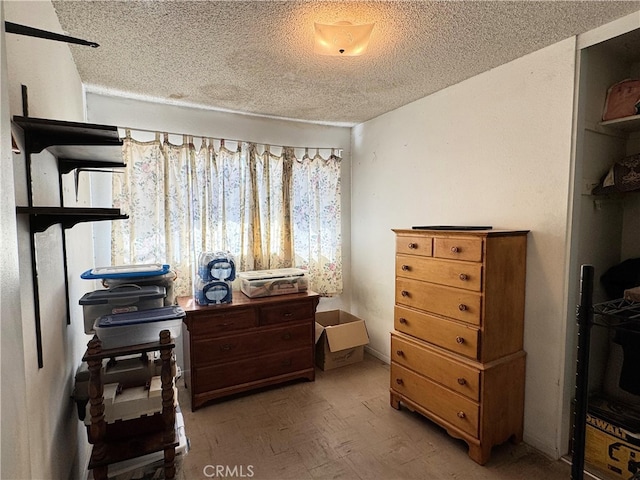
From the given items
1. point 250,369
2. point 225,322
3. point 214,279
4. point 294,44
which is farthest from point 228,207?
point 294,44

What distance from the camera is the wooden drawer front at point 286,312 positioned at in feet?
9.09

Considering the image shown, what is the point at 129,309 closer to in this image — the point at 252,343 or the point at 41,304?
the point at 41,304

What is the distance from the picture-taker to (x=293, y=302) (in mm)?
2883

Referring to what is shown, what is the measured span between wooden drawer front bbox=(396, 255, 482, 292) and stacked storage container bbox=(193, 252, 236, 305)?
52.0 inches

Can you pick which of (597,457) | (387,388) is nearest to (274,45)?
(387,388)

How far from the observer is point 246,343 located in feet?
8.88

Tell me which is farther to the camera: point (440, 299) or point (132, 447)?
point (440, 299)

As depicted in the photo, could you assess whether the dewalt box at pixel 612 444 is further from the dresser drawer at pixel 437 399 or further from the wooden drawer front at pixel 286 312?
the wooden drawer front at pixel 286 312

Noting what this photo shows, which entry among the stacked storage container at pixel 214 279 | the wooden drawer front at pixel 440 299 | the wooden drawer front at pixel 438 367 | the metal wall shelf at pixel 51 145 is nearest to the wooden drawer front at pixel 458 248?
the wooden drawer front at pixel 440 299

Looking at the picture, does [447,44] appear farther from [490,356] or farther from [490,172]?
[490,356]

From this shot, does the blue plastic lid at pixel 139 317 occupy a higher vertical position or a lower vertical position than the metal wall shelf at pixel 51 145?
lower

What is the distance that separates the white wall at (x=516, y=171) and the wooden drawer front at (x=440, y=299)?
438mm

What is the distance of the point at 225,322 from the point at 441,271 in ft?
5.32

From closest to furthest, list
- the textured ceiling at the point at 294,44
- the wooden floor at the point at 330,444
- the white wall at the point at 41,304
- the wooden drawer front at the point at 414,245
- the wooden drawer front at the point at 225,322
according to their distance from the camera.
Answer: the white wall at the point at 41,304 → the textured ceiling at the point at 294,44 → the wooden floor at the point at 330,444 → the wooden drawer front at the point at 414,245 → the wooden drawer front at the point at 225,322
